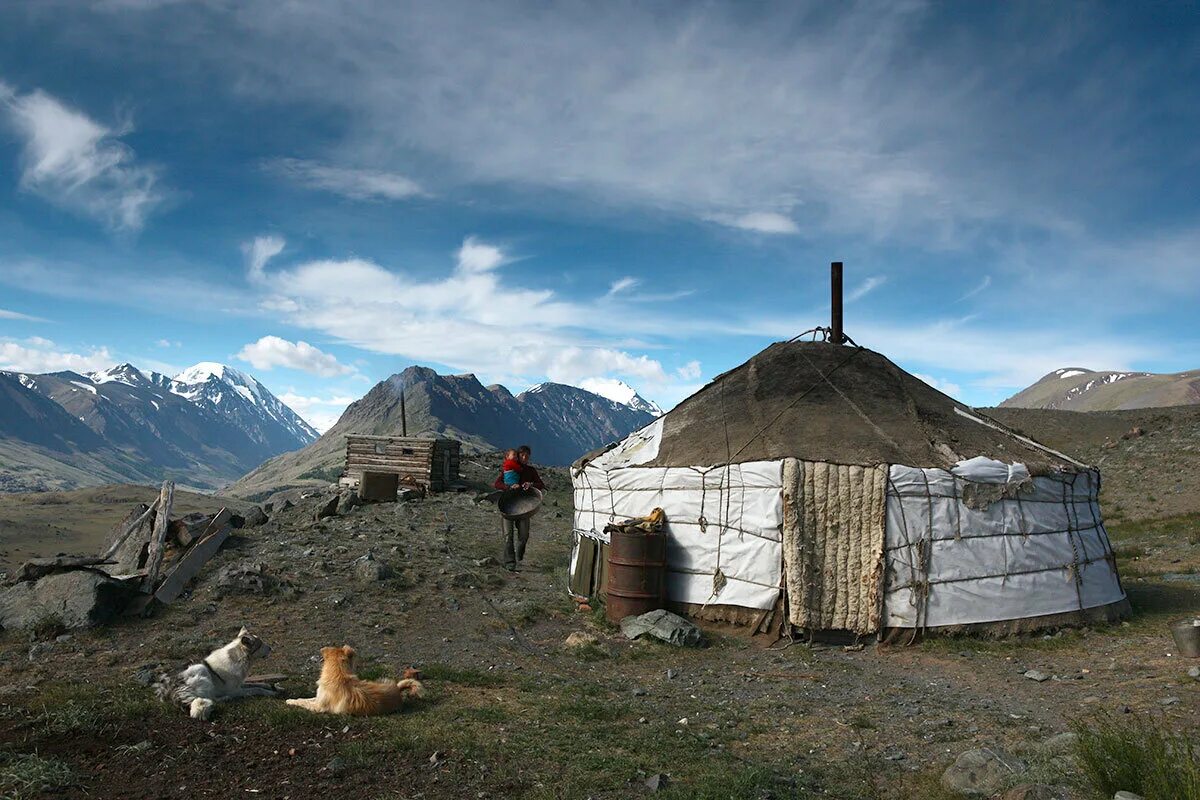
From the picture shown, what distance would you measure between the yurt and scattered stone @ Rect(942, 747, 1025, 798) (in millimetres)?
4374

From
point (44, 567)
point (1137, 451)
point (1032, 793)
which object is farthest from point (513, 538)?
point (1137, 451)

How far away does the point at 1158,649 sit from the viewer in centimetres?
841

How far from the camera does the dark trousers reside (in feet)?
43.9

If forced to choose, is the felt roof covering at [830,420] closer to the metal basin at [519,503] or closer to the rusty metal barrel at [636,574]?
the rusty metal barrel at [636,574]

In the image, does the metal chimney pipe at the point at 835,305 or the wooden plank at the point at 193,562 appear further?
the metal chimney pipe at the point at 835,305

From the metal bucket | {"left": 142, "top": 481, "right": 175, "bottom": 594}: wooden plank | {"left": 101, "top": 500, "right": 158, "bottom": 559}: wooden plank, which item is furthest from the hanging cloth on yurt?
{"left": 101, "top": 500, "right": 158, "bottom": 559}: wooden plank

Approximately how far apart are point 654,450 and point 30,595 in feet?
28.0

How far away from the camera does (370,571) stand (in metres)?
11.4

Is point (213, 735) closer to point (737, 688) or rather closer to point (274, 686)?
point (274, 686)

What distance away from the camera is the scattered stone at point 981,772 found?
4.52 meters

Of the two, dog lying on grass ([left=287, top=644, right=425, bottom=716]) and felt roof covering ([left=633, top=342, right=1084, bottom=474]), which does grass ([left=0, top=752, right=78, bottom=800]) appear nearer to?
dog lying on grass ([left=287, top=644, right=425, bottom=716])

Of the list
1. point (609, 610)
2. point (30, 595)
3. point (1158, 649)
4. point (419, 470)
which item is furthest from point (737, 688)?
point (419, 470)

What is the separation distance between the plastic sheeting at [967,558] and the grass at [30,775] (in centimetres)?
842

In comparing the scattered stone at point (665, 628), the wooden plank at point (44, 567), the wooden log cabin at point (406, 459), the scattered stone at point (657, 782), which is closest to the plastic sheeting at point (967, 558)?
the scattered stone at point (665, 628)
